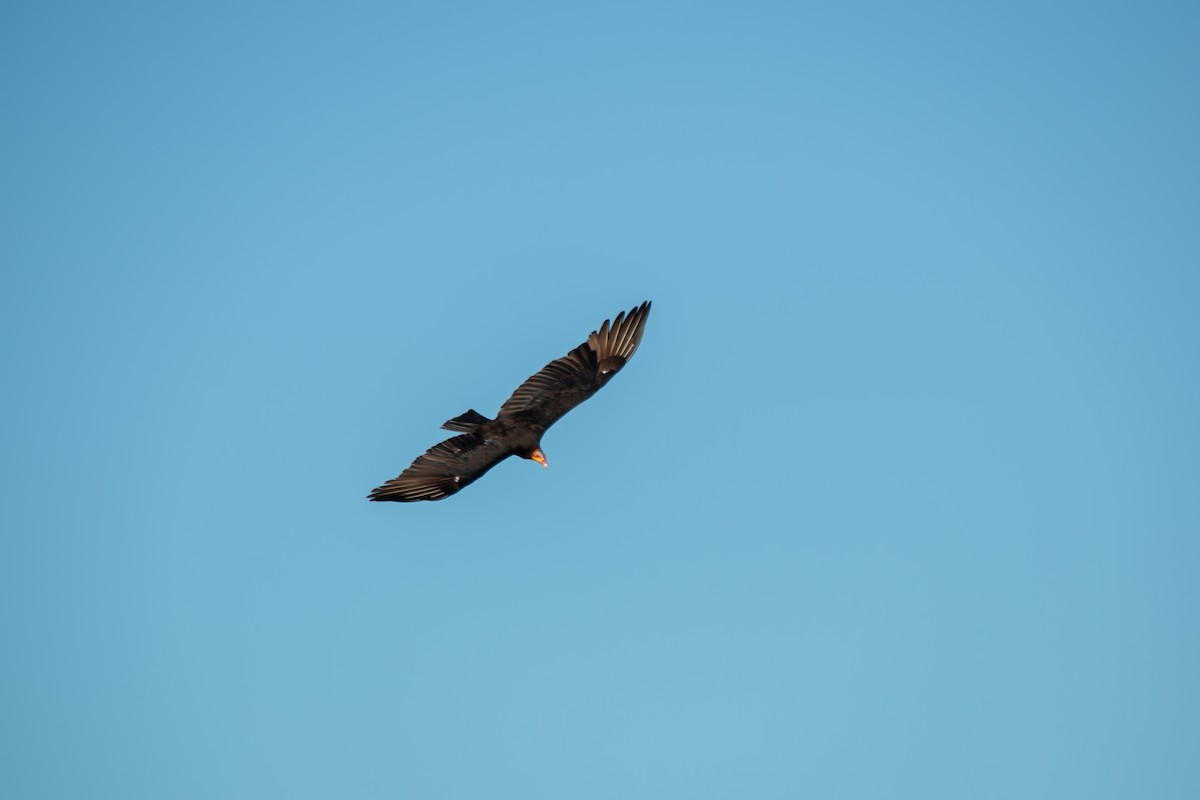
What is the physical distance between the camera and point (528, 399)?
24.0 metres

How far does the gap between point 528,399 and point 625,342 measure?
2.15m

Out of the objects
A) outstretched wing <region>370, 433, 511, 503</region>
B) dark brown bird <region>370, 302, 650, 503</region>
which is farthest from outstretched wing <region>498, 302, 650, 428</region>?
outstretched wing <region>370, 433, 511, 503</region>

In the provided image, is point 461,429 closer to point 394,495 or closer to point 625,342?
point 394,495

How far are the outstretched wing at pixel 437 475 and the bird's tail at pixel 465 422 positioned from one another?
354mm

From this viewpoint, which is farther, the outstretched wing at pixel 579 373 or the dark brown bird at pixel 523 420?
the outstretched wing at pixel 579 373

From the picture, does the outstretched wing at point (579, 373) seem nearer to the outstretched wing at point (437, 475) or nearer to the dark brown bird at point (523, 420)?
the dark brown bird at point (523, 420)

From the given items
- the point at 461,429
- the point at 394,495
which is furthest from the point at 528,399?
the point at 394,495

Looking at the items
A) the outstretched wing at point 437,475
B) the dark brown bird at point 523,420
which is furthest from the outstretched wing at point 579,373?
the outstretched wing at point 437,475

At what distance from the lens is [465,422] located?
2283 cm

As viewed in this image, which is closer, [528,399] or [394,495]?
[394,495]

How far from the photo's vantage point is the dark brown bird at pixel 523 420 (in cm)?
2230

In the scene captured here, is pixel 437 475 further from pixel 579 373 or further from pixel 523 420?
pixel 579 373

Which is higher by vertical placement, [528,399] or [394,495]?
[528,399]

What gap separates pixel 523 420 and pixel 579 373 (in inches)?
58.5
